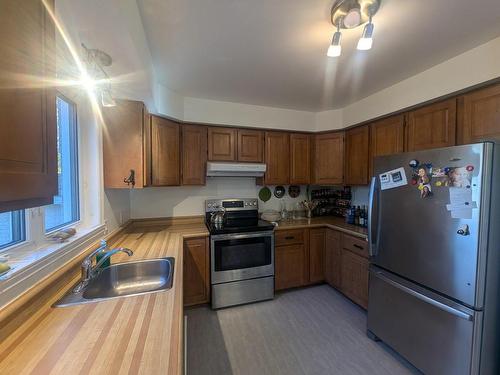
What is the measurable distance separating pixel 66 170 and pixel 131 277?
940 mm

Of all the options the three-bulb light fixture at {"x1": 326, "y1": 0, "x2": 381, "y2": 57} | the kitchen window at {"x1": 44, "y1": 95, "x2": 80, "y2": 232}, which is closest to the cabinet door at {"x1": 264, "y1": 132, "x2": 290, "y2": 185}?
the three-bulb light fixture at {"x1": 326, "y1": 0, "x2": 381, "y2": 57}

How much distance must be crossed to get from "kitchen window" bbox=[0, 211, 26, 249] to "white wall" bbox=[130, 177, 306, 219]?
60.8 inches

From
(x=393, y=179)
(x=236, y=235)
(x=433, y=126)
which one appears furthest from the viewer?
(x=236, y=235)

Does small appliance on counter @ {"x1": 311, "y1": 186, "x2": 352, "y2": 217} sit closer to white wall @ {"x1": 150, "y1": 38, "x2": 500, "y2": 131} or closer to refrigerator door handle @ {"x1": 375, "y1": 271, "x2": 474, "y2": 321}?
white wall @ {"x1": 150, "y1": 38, "x2": 500, "y2": 131}

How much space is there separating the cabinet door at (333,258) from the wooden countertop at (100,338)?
6.92ft

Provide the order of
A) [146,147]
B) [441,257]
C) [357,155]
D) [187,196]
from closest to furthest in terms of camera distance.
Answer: [441,257] < [146,147] < [357,155] < [187,196]

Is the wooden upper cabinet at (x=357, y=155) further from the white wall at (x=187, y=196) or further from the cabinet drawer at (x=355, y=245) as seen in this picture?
the white wall at (x=187, y=196)

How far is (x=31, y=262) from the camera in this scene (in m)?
1.01

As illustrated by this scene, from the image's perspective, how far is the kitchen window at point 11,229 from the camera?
3.52 ft

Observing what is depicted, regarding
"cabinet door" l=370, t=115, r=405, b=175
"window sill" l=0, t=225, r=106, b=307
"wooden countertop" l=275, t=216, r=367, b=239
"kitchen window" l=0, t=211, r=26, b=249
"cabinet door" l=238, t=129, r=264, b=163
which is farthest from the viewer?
"cabinet door" l=238, t=129, r=264, b=163

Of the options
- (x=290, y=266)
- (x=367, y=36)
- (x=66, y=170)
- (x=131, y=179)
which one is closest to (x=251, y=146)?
(x=131, y=179)

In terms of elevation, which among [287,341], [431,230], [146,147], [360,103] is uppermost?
[360,103]

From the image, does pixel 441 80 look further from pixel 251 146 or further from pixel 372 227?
pixel 251 146

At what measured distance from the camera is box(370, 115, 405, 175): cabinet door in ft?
7.15
